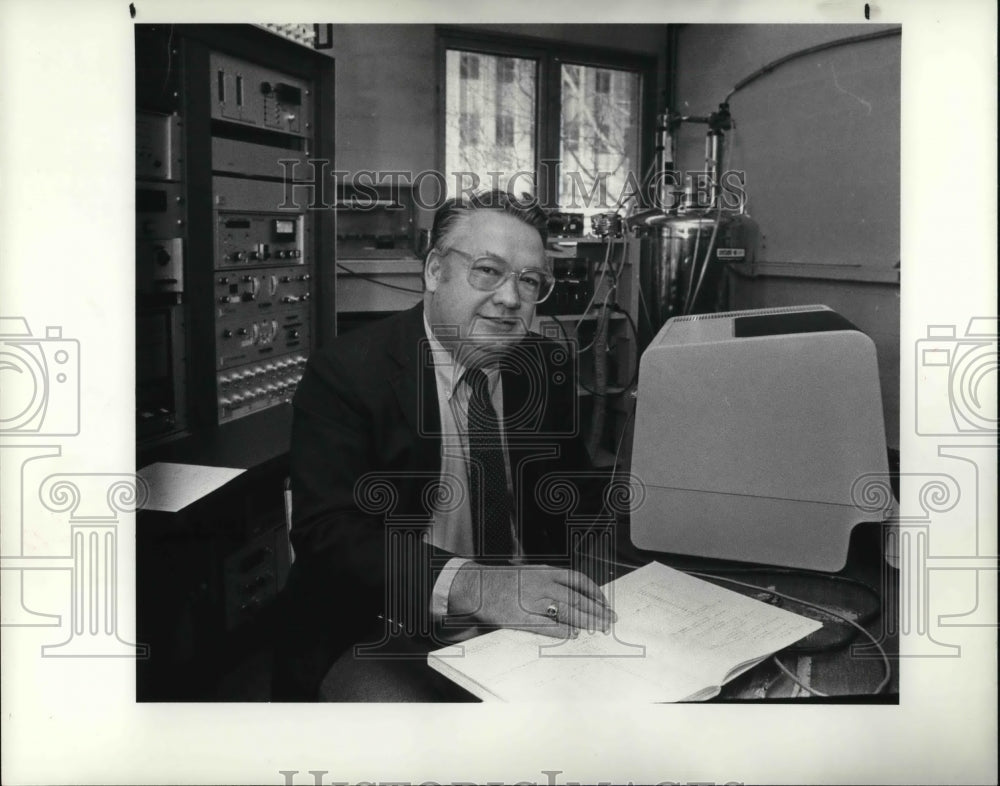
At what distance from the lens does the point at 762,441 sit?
4.17 ft

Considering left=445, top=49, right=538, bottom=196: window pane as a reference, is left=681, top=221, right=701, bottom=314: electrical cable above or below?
below

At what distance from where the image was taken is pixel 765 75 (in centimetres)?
143

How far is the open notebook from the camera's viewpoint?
117cm

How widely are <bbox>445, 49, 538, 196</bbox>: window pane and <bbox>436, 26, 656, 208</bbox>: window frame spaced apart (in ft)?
0.04

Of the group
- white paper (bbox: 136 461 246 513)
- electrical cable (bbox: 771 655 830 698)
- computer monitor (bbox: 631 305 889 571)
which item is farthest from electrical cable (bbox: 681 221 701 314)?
white paper (bbox: 136 461 246 513)

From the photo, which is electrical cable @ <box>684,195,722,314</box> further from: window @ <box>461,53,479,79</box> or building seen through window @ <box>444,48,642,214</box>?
window @ <box>461,53,479,79</box>

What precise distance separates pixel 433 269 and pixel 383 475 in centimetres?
33

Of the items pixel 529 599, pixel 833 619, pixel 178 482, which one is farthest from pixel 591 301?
pixel 178 482

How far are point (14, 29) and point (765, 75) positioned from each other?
120 cm

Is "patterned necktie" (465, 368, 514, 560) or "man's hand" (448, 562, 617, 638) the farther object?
"patterned necktie" (465, 368, 514, 560)

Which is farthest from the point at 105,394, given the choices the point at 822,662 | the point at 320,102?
the point at 822,662

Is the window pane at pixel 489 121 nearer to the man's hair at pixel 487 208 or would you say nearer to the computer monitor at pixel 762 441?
the man's hair at pixel 487 208

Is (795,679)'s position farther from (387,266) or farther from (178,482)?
(178,482)

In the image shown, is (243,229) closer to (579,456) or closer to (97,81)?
(97,81)
